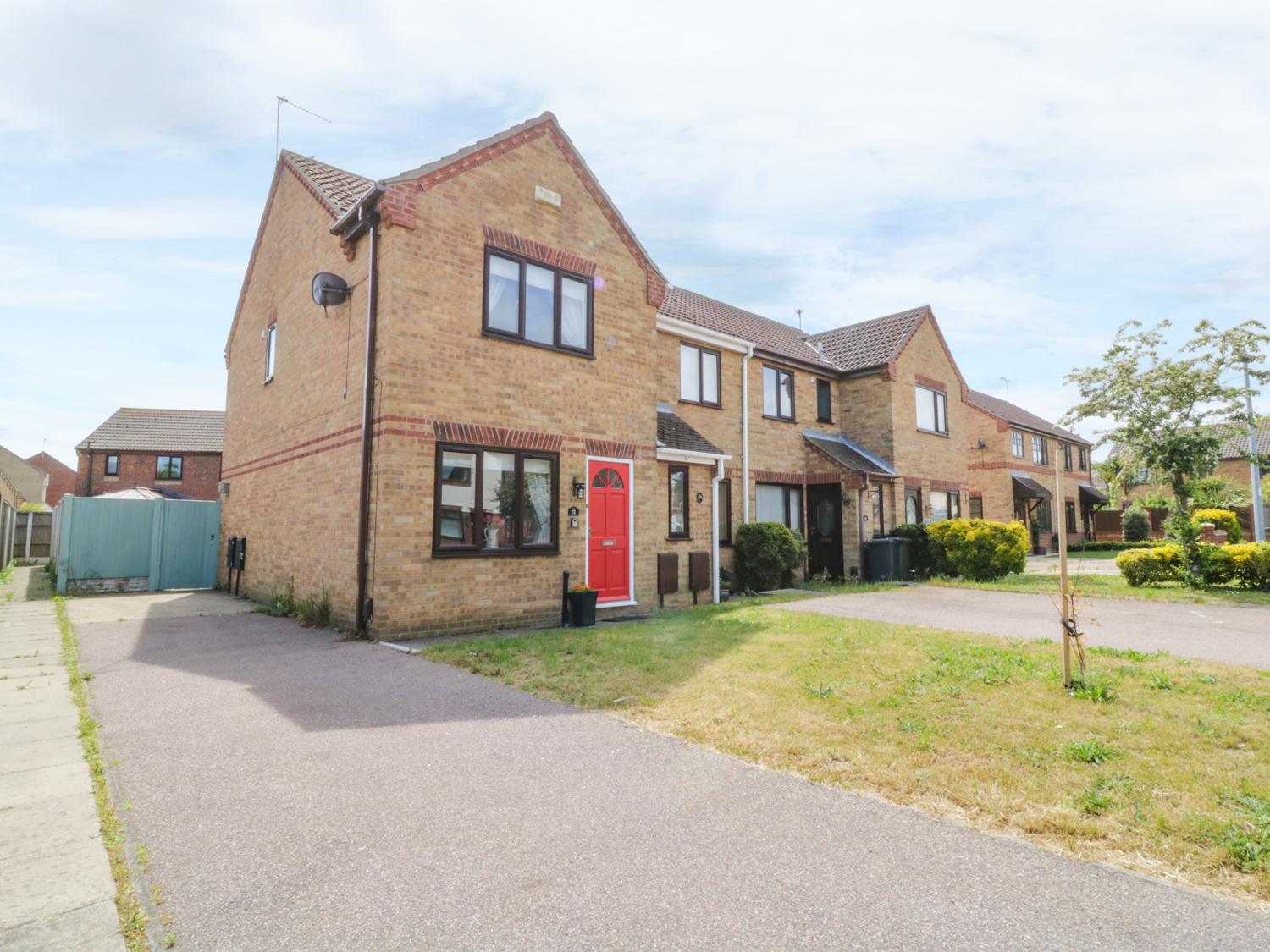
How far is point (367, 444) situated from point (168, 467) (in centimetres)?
3595

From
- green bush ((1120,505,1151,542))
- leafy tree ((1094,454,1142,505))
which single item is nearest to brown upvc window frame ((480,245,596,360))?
leafy tree ((1094,454,1142,505))

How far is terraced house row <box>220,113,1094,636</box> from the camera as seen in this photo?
30.8ft

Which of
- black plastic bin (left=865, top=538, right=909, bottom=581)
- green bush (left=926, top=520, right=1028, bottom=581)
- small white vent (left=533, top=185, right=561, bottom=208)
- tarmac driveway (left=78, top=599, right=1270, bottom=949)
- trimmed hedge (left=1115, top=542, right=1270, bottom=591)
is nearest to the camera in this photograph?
tarmac driveway (left=78, top=599, right=1270, bottom=949)

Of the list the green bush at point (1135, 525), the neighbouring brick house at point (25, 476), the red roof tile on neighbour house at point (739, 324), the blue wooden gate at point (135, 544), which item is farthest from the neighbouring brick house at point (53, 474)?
the green bush at point (1135, 525)

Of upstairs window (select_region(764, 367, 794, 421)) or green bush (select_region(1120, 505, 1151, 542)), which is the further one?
green bush (select_region(1120, 505, 1151, 542))

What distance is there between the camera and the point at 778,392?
1825cm

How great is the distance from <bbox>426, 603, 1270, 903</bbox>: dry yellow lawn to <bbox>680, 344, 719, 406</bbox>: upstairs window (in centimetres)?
811

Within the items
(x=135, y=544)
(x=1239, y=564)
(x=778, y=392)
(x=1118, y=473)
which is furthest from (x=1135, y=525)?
(x=135, y=544)

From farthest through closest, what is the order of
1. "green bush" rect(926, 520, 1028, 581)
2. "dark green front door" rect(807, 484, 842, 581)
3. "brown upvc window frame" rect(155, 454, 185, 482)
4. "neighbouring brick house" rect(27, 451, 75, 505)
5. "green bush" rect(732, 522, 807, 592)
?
1. "neighbouring brick house" rect(27, 451, 75, 505)
2. "brown upvc window frame" rect(155, 454, 185, 482)
3. "dark green front door" rect(807, 484, 842, 581)
4. "green bush" rect(926, 520, 1028, 581)
5. "green bush" rect(732, 522, 807, 592)

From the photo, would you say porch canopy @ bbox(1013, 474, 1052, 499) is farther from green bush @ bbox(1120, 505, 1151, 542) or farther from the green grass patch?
the green grass patch

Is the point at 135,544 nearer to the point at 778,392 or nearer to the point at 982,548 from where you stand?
the point at 778,392

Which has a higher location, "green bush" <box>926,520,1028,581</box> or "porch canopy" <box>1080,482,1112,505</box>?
"porch canopy" <box>1080,482,1112,505</box>

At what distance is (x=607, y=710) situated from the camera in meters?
5.67

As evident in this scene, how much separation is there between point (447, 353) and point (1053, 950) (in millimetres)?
9032
